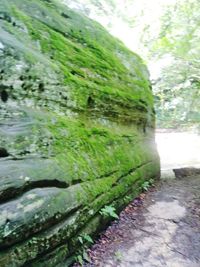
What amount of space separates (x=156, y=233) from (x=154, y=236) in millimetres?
133

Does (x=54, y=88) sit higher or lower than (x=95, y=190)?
higher

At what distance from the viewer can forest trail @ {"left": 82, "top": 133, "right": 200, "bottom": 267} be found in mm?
4535

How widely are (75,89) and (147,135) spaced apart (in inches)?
193

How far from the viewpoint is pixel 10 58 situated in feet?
11.9

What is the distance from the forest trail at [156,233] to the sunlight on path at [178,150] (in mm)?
6092

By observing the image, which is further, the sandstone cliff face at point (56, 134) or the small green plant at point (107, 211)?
the small green plant at point (107, 211)

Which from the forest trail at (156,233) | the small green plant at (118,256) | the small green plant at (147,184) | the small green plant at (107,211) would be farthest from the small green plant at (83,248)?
the small green plant at (147,184)

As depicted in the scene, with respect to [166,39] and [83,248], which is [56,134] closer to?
[83,248]

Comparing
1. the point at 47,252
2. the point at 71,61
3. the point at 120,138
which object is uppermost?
the point at 71,61

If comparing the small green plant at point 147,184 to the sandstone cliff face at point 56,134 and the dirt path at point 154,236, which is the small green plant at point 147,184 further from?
the sandstone cliff face at point 56,134

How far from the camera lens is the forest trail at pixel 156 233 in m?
4.54

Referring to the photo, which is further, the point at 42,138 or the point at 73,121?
the point at 73,121

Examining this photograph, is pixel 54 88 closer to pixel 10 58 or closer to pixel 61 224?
pixel 10 58

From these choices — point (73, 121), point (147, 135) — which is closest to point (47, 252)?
point (73, 121)
